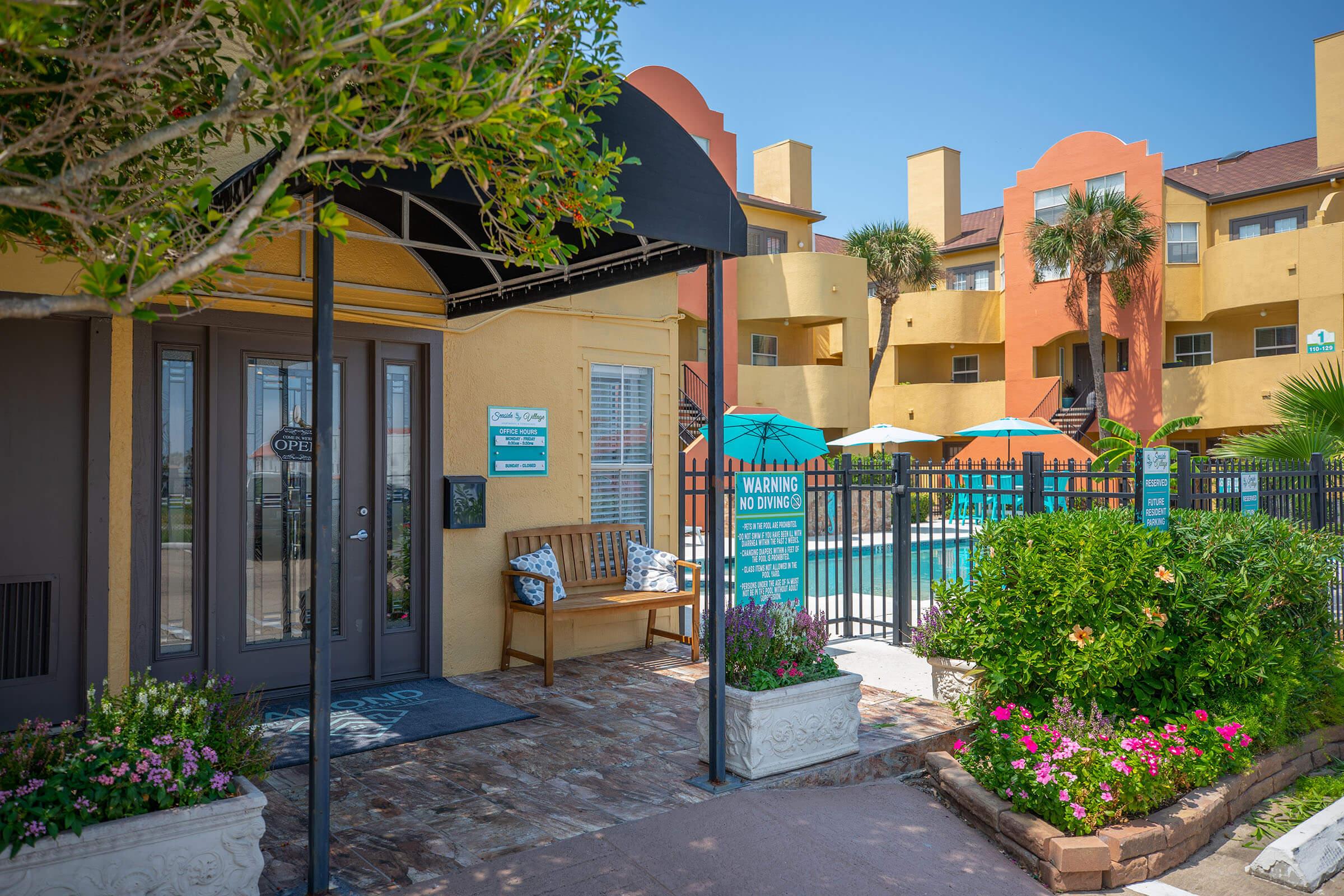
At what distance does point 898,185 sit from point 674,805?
30.6 meters

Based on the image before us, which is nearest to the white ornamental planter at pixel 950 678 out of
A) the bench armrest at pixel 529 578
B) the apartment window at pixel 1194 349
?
the bench armrest at pixel 529 578

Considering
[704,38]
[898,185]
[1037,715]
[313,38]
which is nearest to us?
[313,38]

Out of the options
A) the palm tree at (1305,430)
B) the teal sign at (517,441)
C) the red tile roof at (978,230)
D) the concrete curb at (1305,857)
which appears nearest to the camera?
the concrete curb at (1305,857)

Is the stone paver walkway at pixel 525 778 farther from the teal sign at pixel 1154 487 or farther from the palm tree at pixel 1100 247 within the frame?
the palm tree at pixel 1100 247

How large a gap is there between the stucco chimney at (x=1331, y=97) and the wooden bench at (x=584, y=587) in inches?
924

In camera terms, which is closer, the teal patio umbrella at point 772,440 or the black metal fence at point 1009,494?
the black metal fence at point 1009,494

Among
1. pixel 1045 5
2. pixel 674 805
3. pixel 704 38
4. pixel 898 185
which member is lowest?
pixel 674 805

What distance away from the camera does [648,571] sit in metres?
8.14

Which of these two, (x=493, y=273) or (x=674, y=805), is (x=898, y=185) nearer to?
(x=493, y=273)

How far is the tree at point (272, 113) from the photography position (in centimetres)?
268

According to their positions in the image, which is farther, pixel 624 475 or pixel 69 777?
pixel 624 475

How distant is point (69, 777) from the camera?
3270 millimetres

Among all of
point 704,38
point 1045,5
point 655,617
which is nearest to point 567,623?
point 655,617

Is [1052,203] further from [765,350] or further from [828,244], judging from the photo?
[828,244]
